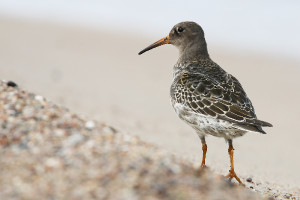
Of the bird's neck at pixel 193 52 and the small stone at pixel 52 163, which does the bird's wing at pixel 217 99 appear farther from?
the small stone at pixel 52 163

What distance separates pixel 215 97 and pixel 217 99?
64 millimetres

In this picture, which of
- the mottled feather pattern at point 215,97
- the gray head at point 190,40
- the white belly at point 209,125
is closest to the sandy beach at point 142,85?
the white belly at point 209,125

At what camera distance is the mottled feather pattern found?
8.38m

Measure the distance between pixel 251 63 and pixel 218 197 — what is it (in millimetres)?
21267

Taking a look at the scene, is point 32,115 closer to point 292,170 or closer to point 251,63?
point 292,170

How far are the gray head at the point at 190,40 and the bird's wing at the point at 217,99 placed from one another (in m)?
1.38

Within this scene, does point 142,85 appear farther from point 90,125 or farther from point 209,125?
point 90,125

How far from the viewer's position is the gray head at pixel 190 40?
423 inches

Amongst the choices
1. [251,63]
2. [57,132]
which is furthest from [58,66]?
[57,132]

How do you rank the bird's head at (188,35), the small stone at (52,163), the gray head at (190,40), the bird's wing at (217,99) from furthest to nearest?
the bird's head at (188,35) → the gray head at (190,40) → the bird's wing at (217,99) → the small stone at (52,163)

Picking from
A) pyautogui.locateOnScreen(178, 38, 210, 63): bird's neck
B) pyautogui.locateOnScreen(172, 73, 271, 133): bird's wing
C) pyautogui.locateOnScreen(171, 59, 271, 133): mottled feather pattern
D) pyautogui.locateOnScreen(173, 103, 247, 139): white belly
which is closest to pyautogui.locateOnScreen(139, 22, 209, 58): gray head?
pyautogui.locateOnScreen(178, 38, 210, 63): bird's neck

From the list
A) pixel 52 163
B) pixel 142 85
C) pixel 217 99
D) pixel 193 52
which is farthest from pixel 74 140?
pixel 142 85

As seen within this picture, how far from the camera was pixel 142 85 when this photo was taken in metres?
20.5

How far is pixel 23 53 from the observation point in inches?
925
